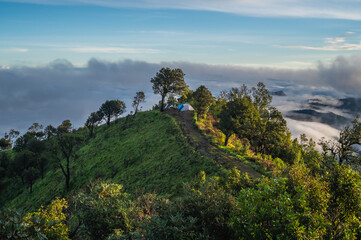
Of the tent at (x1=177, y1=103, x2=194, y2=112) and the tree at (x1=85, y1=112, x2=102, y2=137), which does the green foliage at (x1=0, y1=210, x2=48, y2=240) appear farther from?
the tree at (x1=85, y1=112, x2=102, y2=137)

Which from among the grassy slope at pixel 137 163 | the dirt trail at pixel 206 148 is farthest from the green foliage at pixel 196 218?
the dirt trail at pixel 206 148

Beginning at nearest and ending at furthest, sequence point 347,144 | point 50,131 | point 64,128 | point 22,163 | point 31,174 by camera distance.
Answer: point 347,144, point 31,174, point 22,163, point 64,128, point 50,131

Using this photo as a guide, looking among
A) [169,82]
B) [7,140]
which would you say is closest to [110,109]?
[169,82]

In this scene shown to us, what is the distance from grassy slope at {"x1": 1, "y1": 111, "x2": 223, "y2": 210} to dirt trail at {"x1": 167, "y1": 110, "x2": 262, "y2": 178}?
163 centimetres

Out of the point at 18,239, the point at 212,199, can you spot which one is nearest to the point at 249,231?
the point at 212,199

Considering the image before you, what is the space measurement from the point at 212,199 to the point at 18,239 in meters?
10.8

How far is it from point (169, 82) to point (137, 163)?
34.1 m

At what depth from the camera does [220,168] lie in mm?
32656

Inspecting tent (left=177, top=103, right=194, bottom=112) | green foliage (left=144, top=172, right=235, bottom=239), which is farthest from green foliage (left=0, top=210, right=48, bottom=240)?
tent (left=177, top=103, right=194, bottom=112)

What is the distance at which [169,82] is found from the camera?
73562 millimetres

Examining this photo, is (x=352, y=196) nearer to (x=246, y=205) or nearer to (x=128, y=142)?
(x=246, y=205)

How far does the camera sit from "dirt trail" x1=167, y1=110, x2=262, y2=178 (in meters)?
33.9

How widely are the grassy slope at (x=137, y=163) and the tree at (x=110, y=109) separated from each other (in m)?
13.1

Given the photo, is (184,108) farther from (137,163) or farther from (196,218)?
(196,218)
